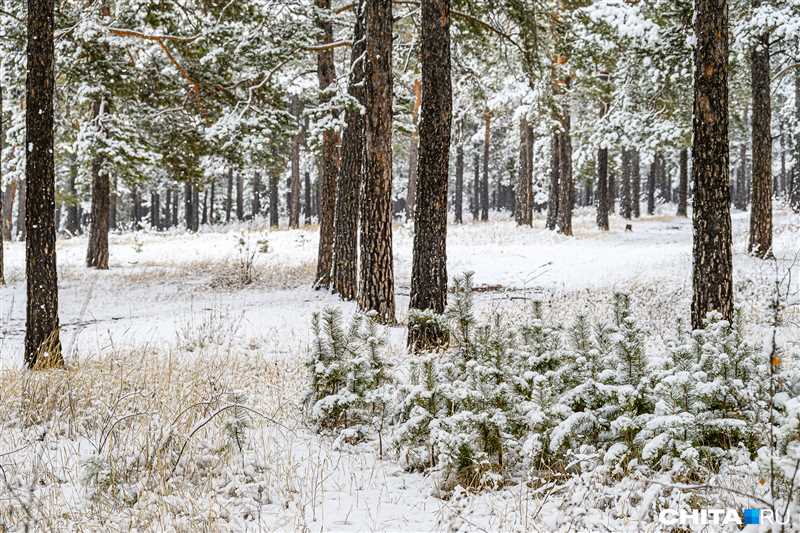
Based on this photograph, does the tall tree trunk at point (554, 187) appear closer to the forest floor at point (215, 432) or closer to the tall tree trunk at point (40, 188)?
the forest floor at point (215, 432)

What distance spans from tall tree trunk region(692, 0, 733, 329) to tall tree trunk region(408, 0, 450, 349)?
2.87m

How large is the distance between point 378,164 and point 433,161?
1.57 metres

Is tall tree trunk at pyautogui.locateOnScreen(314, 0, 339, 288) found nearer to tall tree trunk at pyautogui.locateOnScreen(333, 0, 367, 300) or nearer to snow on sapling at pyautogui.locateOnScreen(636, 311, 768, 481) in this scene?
tall tree trunk at pyautogui.locateOnScreen(333, 0, 367, 300)

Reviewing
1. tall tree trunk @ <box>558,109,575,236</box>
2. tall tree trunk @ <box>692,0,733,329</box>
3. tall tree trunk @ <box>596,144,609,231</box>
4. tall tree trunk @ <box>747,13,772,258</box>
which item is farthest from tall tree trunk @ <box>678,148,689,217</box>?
tall tree trunk @ <box>692,0,733,329</box>

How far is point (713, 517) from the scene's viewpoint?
9.22 feet

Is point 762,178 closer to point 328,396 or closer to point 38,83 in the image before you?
point 328,396

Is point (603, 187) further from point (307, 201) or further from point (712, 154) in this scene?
point (307, 201)

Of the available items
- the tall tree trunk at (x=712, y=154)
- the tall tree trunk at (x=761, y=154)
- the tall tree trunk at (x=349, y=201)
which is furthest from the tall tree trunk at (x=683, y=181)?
the tall tree trunk at (x=712, y=154)

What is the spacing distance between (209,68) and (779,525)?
13939mm

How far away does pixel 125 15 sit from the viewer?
1344 cm

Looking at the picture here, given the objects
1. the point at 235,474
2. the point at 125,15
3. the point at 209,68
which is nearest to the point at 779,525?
the point at 235,474

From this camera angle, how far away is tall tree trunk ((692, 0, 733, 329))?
6434 mm

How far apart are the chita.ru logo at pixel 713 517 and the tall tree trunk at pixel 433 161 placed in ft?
15.0

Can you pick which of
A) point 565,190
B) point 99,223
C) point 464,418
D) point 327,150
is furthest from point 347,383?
point 565,190
